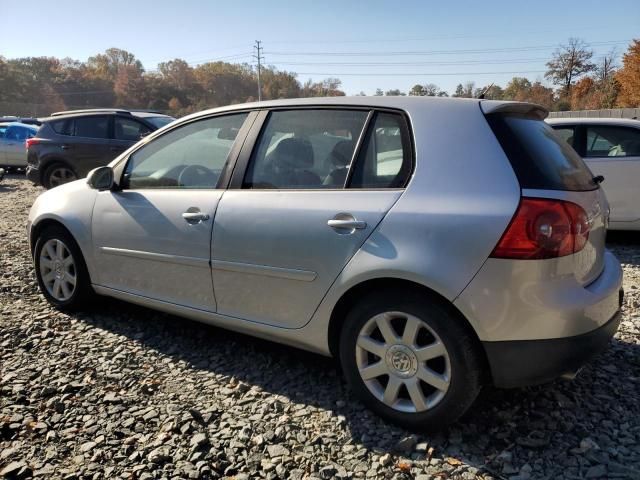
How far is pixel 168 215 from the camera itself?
327 cm

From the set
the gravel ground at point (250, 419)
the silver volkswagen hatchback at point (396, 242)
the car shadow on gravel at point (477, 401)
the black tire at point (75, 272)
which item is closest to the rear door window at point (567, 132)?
the gravel ground at point (250, 419)

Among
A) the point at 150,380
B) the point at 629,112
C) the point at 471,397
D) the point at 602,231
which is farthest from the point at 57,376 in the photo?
the point at 629,112

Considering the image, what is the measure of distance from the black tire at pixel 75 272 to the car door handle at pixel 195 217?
49.5 inches

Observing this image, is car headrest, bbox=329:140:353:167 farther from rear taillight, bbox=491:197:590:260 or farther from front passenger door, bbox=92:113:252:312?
rear taillight, bbox=491:197:590:260

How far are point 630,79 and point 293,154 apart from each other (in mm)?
51015

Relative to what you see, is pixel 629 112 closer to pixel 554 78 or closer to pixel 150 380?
pixel 150 380

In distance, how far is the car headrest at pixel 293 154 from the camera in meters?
2.92

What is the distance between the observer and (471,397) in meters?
2.36

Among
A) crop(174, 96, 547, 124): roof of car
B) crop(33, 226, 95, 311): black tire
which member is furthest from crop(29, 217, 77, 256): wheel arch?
Answer: crop(174, 96, 547, 124): roof of car

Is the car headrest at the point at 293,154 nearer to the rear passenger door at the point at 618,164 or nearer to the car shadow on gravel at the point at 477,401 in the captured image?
the car shadow on gravel at the point at 477,401

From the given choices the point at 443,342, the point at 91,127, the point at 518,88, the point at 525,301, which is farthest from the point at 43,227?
the point at 518,88

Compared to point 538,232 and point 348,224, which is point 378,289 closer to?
point 348,224

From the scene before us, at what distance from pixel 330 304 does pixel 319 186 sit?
0.63 metres

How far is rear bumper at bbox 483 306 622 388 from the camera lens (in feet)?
7.35
